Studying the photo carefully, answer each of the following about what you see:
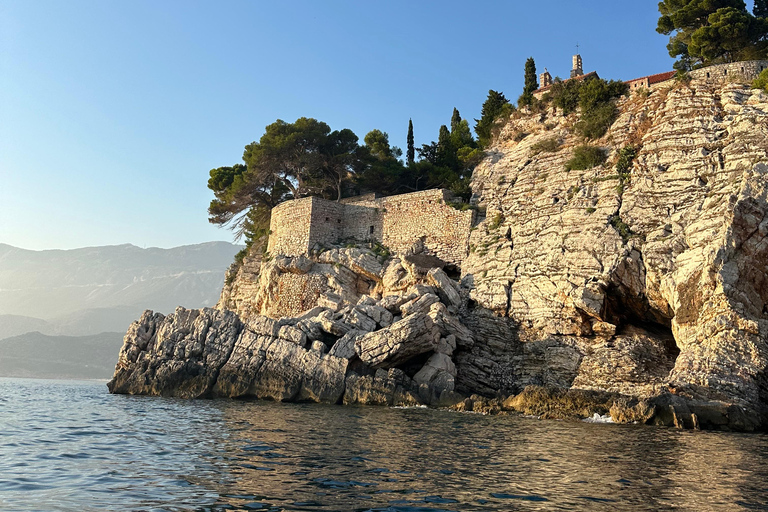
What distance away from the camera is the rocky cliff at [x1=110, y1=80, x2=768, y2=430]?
55.5ft

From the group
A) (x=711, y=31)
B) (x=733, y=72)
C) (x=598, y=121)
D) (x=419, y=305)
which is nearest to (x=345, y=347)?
(x=419, y=305)

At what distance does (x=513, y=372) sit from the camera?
2155 centimetres

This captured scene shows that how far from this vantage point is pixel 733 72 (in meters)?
22.6

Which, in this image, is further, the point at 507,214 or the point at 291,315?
the point at 291,315

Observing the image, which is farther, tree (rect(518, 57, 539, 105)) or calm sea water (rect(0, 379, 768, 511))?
tree (rect(518, 57, 539, 105))

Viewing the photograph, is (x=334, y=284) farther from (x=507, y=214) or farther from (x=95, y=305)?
(x=95, y=305)

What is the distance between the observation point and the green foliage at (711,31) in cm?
2377

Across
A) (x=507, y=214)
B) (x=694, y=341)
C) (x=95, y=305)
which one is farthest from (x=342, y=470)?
(x=95, y=305)

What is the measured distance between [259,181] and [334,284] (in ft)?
31.0

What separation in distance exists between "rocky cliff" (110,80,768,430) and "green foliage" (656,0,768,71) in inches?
110

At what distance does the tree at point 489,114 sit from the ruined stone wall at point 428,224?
5.32 m

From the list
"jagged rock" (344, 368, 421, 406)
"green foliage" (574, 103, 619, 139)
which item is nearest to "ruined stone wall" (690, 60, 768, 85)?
"green foliage" (574, 103, 619, 139)

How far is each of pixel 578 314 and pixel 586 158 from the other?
7031 millimetres

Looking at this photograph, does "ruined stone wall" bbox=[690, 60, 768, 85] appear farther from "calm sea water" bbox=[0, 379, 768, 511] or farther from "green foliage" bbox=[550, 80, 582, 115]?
"calm sea water" bbox=[0, 379, 768, 511]
